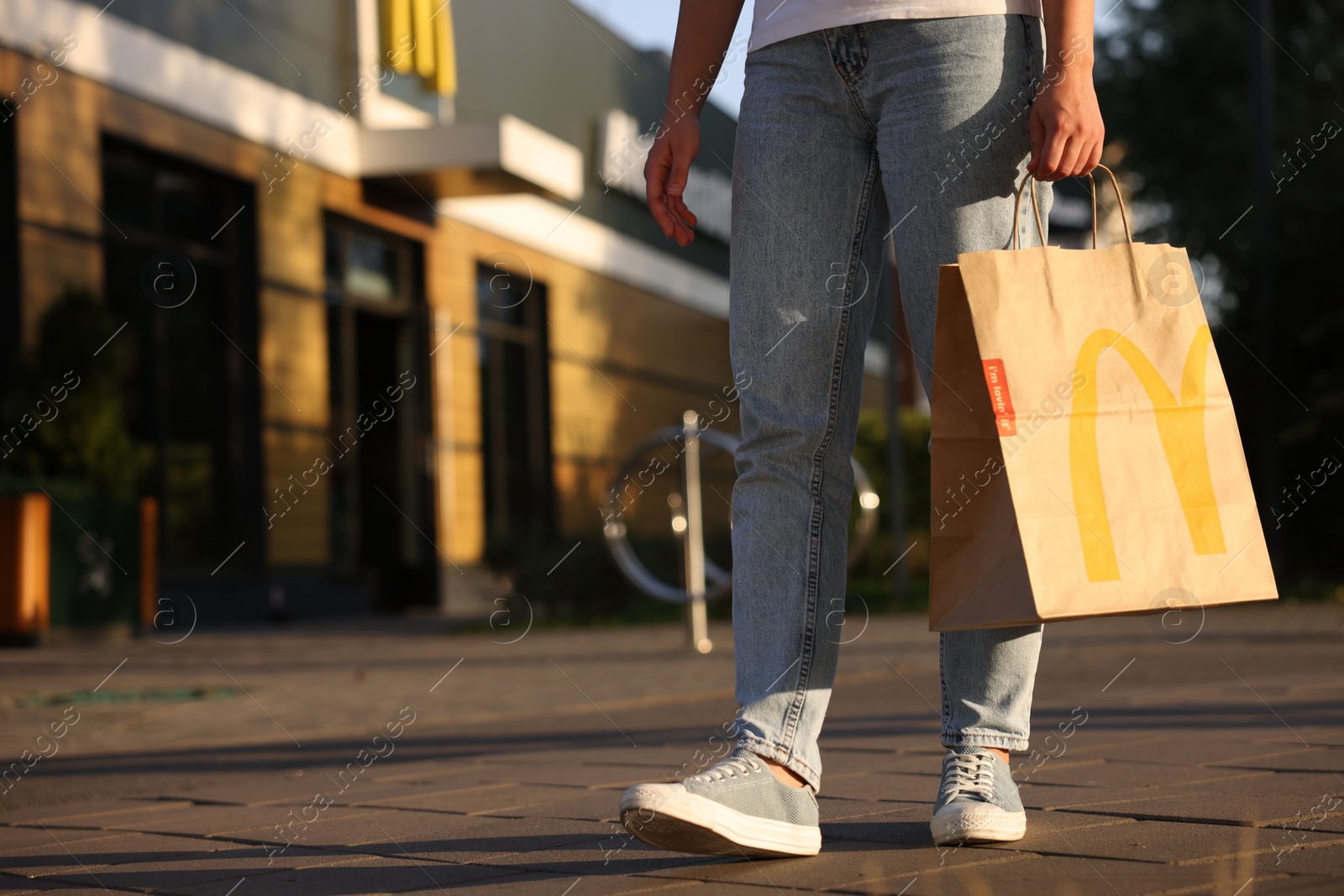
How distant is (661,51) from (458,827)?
19856mm

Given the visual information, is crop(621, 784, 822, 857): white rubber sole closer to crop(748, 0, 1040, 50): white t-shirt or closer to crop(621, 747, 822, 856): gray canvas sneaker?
crop(621, 747, 822, 856): gray canvas sneaker

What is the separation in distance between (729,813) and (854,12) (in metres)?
1.35

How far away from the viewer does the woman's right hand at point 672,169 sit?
108 inches

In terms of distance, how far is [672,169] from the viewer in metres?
2.74

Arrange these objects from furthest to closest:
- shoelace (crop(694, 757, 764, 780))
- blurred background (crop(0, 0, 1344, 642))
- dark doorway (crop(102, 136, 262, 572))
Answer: dark doorway (crop(102, 136, 262, 572)) < blurred background (crop(0, 0, 1344, 642)) < shoelace (crop(694, 757, 764, 780))

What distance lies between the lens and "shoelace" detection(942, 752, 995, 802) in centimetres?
248

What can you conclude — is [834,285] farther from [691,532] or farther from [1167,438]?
[691,532]

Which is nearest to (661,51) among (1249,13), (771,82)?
(1249,13)

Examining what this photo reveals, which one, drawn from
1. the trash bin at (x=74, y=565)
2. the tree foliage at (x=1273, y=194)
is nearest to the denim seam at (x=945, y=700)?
the trash bin at (x=74, y=565)

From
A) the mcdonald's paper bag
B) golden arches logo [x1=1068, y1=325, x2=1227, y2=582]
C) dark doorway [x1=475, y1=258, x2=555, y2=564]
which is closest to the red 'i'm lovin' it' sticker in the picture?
the mcdonald's paper bag

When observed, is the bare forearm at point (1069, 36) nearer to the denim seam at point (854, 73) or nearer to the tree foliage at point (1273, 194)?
the denim seam at point (854, 73)

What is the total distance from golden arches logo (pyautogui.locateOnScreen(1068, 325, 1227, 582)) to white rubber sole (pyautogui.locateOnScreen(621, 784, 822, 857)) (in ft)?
2.24

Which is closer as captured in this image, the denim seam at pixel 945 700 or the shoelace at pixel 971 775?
the shoelace at pixel 971 775

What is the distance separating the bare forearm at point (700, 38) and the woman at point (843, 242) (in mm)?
100
